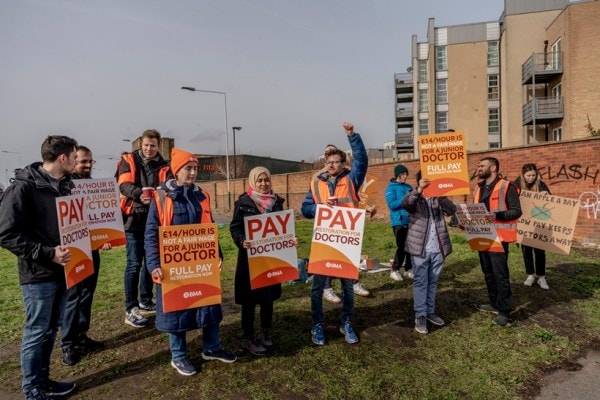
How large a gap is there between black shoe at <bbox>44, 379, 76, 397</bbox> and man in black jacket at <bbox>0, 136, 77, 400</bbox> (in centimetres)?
1

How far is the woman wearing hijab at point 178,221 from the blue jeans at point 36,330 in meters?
0.81

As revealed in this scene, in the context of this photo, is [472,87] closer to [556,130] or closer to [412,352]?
[556,130]

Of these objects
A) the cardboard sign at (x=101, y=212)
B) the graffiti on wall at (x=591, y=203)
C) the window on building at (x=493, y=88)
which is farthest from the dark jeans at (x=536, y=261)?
the window on building at (x=493, y=88)

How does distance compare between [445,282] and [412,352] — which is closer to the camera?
[412,352]

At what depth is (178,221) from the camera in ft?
12.1

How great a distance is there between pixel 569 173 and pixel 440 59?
37.1 m

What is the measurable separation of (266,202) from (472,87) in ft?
143

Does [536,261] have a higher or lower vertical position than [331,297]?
higher

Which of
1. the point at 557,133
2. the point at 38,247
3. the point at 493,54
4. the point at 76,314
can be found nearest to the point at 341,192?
the point at 38,247

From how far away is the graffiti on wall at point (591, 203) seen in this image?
10.7 metres

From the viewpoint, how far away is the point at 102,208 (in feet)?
15.4

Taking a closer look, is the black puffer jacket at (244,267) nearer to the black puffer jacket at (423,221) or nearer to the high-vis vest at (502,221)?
the black puffer jacket at (423,221)

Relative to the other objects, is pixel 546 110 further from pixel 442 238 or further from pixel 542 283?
pixel 442 238

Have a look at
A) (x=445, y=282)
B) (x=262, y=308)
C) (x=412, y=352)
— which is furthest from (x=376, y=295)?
(x=262, y=308)
